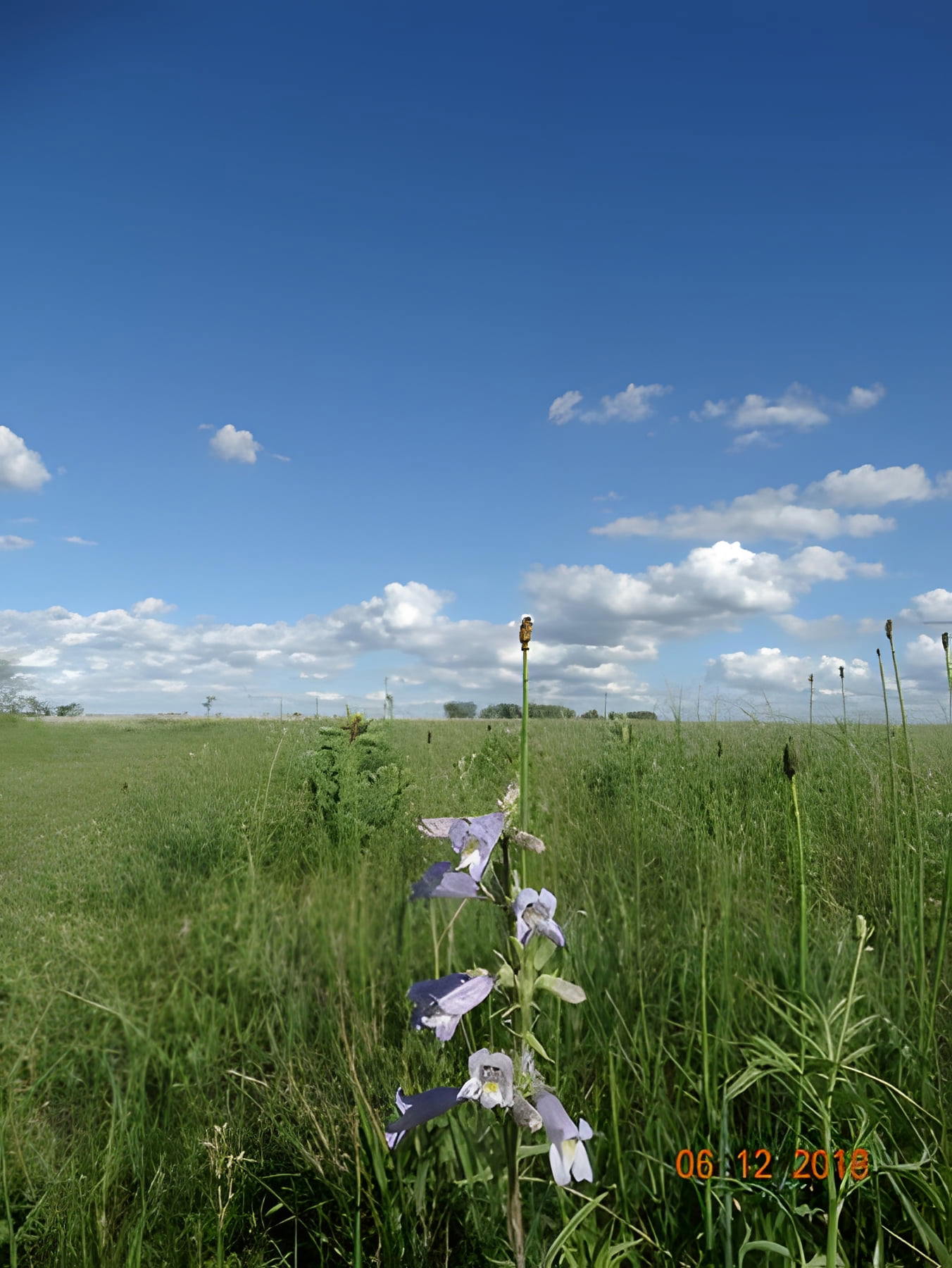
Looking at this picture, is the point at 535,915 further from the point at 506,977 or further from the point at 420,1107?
the point at 420,1107

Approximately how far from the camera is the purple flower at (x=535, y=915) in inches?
49.5

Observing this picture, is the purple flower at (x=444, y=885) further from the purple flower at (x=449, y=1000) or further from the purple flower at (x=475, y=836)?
the purple flower at (x=449, y=1000)

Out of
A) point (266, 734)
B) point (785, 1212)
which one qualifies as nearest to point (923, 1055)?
point (785, 1212)

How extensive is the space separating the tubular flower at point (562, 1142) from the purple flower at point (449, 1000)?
21 centimetres

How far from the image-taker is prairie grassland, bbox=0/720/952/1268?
1766mm

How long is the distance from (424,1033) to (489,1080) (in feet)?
4.53

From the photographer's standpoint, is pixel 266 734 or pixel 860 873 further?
pixel 266 734

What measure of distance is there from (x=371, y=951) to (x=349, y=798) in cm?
225

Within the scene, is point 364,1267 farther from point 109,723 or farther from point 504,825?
point 109,723

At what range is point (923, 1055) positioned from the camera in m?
2.11

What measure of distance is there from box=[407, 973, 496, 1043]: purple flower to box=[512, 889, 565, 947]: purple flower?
0.11 meters

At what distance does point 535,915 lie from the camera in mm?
1301

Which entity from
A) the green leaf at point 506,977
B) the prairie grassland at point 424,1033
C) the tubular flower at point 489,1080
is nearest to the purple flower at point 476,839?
the green leaf at point 506,977
